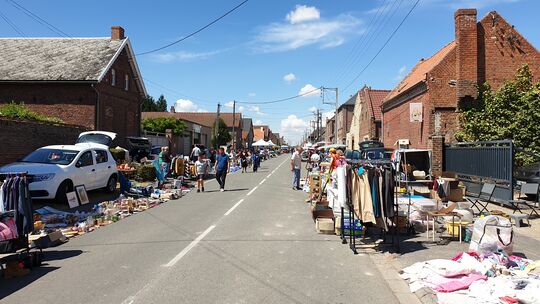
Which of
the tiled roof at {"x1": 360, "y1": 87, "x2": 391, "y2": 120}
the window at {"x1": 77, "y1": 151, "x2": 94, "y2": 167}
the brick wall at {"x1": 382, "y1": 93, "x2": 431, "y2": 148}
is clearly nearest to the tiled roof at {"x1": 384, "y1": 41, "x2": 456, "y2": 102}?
the brick wall at {"x1": 382, "y1": 93, "x2": 431, "y2": 148}

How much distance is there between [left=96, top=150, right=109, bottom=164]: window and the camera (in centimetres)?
1603

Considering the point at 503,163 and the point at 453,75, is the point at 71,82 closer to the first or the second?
the point at 453,75

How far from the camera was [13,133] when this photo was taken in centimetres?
1791

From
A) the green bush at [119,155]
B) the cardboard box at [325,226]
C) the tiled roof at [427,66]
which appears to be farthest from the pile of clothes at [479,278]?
the green bush at [119,155]

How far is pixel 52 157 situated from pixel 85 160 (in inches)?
41.5

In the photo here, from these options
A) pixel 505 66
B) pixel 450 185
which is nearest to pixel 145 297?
pixel 450 185

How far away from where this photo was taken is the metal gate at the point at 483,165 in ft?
44.2

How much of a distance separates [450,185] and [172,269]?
11127 mm

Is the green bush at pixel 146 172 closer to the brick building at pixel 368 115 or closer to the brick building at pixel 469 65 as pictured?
the brick building at pixel 469 65

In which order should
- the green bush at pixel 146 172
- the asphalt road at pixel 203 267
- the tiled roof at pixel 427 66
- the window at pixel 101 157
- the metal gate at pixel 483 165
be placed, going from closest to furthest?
the asphalt road at pixel 203 267, the metal gate at pixel 483 165, the window at pixel 101 157, the green bush at pixel 146 172, the tiled roof at pixel 427 66

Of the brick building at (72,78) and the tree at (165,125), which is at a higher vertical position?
the brick building at (72,78)

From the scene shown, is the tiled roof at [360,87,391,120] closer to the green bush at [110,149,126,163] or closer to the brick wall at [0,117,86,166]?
the green bush at [110,149,126,163]

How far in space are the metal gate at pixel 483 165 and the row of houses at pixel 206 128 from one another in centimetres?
3533

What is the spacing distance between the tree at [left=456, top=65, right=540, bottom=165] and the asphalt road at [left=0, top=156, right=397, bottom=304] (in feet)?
41.6
